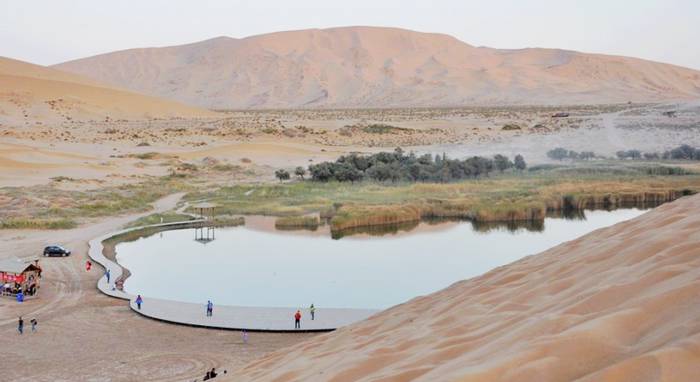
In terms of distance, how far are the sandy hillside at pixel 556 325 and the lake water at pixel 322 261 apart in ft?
40.6

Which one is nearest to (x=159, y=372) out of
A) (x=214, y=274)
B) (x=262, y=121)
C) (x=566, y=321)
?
(x=214, y=274)

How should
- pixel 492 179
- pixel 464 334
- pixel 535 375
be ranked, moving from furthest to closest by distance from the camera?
pixel 492 179
pixel 464 334
pixel 535 375

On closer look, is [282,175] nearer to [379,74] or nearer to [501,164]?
[501,164]

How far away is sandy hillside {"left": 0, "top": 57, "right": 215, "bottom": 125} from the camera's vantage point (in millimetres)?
84625

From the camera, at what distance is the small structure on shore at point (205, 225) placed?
31.7 meters

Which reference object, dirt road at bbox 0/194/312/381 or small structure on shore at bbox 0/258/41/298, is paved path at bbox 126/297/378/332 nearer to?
dirt road at bbox 0/194/312/381

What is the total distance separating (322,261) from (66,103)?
74.1 metres

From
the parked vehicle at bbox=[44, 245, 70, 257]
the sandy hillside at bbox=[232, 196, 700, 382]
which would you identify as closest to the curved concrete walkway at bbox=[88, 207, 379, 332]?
the parked vehicle at bbox=[44, 245, 70, 257]

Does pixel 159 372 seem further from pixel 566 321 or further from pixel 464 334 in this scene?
pixel 566 321

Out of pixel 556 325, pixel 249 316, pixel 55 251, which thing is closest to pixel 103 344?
pixel 249 316

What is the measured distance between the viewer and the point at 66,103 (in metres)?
91.5

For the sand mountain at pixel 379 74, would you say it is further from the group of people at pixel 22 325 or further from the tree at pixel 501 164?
the group of people at pixel 22 325

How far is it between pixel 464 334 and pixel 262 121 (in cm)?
8466

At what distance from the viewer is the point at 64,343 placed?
17.5 meters
